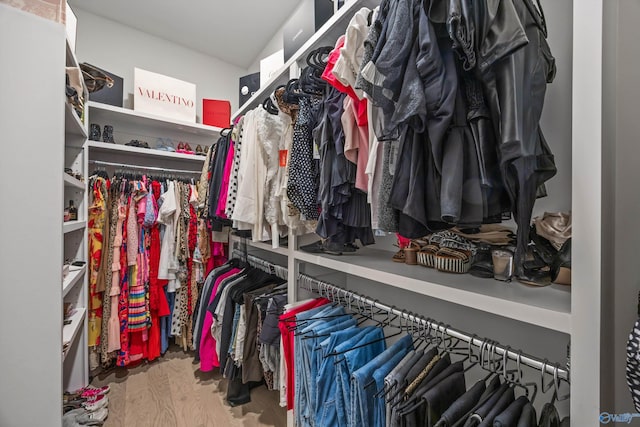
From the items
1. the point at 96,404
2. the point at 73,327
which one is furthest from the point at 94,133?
the point at 96,404

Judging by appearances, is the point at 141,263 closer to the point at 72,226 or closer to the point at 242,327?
the point at 72,226

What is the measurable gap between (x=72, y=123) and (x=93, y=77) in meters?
0.48

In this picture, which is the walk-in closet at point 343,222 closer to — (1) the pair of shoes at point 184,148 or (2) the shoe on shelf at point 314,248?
(2) the shoe on shelf at point 314,248

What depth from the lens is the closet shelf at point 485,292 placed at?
0.54 metres

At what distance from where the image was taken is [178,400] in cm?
173

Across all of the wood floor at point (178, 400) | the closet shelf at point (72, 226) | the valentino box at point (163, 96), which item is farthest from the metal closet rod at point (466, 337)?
the valentino box at point (163, 96)

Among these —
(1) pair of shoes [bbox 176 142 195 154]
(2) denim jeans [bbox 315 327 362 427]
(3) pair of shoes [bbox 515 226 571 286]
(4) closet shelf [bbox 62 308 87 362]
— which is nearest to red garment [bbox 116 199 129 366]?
(4) closet shelf [bbox 62 308 87 362]

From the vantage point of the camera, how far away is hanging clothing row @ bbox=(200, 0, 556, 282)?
0.47 m

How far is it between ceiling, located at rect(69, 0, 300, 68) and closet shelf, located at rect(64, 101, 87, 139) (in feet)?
3.92

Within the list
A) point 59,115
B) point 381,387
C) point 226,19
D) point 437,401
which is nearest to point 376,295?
point 381,387

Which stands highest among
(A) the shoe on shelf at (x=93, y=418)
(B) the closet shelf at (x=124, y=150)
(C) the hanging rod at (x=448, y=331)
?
(B) the closet shelf at (x=124, y=150)

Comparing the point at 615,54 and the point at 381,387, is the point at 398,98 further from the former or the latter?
the point at 381,387

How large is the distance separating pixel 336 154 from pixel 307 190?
0.69 feet

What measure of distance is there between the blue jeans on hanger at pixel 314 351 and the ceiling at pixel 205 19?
94.3 inches
